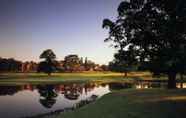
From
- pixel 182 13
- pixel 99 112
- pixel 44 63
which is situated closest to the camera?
pixel 99 112

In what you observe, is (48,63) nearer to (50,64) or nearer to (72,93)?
(50,64)

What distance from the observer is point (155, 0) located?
36781 mm

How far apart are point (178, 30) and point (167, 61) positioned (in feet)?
13.2

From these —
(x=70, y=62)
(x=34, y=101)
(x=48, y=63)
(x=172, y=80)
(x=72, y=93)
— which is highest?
(x=70, y=62)

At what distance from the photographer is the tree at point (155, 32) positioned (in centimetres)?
3359

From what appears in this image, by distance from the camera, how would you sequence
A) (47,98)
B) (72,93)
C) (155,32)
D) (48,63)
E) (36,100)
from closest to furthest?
(155,32) < (36,100) < (47,98) < (72,93) < (48,63)

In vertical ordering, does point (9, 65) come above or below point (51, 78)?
above

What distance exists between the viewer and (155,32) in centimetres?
3578

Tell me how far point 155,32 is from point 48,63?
304 feet

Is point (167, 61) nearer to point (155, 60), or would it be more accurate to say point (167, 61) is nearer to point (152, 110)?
point (155, 60)

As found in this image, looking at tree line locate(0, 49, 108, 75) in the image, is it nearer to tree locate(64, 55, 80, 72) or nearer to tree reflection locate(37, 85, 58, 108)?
tree locate(64, 55, 80, 72)

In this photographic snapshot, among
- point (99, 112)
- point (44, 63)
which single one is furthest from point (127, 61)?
point (44, 63)

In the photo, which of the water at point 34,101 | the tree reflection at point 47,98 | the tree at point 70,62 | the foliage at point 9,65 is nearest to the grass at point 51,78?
the tree reflection at point 47,98

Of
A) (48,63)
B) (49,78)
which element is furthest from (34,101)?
(48,63)
